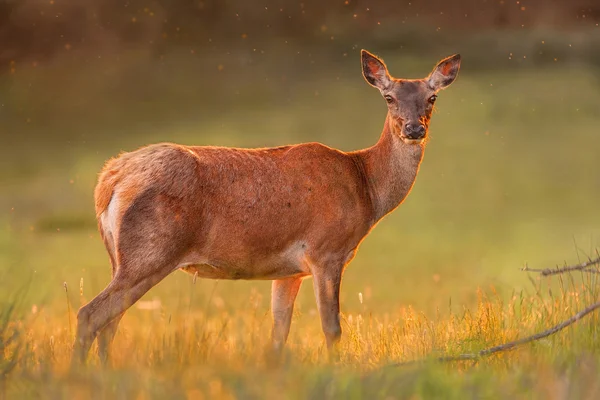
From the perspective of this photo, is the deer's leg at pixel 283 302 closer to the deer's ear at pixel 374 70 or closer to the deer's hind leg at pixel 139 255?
the deer's hind leg at pixel 139 255

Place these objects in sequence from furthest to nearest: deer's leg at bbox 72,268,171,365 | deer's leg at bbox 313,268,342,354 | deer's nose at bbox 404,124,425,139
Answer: deer's nose at bbox 404,124,425,139 → deer's leg at bbox 313,268,342,354 → deer's leg at bbox 72,268,171,365

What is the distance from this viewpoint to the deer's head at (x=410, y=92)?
8508 millimetres

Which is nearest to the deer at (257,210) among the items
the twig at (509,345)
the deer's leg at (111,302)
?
the deer's leg at (111,302)

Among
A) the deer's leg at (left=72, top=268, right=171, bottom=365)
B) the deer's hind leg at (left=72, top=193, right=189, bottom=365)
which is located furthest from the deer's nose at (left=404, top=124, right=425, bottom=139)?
the deer's leg at (left=72, top=268, right=171, bottom=365)

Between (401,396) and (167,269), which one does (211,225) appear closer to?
(167,269)

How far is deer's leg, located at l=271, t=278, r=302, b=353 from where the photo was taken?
339 inches

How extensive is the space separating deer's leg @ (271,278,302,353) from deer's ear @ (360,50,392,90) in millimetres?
2117

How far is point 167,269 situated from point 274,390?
2820mm

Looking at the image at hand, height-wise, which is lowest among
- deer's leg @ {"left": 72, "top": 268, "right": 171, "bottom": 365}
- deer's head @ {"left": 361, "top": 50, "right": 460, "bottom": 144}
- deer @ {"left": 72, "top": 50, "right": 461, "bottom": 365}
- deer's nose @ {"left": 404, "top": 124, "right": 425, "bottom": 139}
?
deer's leg @ {"left": 72, "top": 268, "right": 171, "bottom": 365}

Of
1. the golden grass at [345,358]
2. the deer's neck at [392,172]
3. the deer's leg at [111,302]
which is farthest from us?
the deer's neck at [392,172]

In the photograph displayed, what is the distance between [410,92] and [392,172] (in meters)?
0.79

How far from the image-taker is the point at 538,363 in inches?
234

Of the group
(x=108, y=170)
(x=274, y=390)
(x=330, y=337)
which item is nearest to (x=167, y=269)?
(x=108, y=170)

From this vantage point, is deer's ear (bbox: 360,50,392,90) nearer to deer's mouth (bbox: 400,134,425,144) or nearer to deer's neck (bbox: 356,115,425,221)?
deer's neck (bbox: 356,115,425,221)
